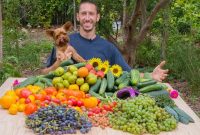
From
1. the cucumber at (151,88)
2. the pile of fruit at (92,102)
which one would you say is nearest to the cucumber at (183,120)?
the pile of fruit at (92,102)

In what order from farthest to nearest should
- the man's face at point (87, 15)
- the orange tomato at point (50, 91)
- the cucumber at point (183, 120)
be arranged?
the man's face at point (87, 15) < the orange tomato at point (50, 91) < the cucumber at point (183, 120)

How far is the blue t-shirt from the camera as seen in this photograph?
13.5 feet

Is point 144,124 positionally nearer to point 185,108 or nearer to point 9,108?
point 185,108

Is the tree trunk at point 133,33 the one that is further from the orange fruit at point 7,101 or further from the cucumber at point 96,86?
the orange fruit at point 7,101

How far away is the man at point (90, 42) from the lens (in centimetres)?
394

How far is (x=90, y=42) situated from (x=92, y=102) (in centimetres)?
141

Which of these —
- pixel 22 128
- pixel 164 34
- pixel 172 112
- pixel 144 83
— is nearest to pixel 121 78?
pixel 144 83

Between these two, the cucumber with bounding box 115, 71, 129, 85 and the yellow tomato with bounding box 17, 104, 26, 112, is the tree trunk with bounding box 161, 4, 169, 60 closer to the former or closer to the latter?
the cucumber with bounding box 115, 71, 129, 85

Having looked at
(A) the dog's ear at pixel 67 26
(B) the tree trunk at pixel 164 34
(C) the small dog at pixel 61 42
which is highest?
A: (A) the dog's ear at pixel 67 26

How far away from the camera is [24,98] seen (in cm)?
292

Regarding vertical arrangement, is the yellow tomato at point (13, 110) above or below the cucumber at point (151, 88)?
below

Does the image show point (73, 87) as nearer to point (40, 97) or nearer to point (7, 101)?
point (40, 97)

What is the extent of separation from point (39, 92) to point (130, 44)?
11.9 feet

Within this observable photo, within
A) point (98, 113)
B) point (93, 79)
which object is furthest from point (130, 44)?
point (98, 113)
